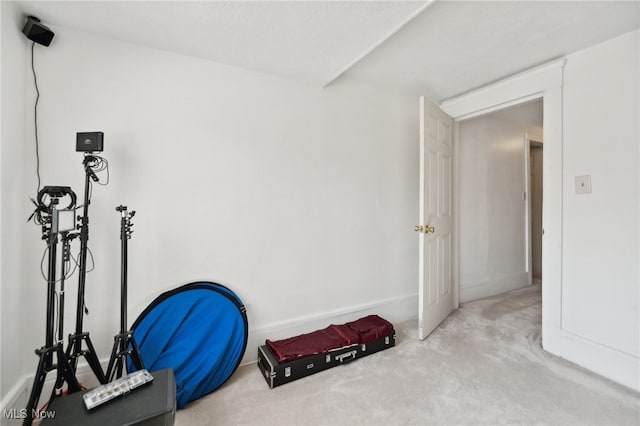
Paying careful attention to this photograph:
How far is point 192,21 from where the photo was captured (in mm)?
1586

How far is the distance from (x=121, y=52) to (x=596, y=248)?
337 cm

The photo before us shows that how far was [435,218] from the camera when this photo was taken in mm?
2623

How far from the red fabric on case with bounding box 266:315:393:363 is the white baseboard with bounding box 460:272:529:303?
145 cm

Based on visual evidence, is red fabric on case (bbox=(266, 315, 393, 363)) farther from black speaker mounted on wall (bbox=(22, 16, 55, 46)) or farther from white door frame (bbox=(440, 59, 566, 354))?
black speaker mounted on wall (bbox=(22, 16, 55, 46))

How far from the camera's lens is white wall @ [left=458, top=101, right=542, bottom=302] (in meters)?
3.30

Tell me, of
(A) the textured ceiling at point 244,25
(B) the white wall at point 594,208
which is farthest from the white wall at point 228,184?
(B) the white wall at point 594,208

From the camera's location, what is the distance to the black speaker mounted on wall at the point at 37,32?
1482mm

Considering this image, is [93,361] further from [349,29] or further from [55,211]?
[349,29]

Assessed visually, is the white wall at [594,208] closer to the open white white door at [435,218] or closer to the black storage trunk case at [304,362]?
the open white white door at [435,218]

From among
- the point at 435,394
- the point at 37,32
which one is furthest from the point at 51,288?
the point at 435,394

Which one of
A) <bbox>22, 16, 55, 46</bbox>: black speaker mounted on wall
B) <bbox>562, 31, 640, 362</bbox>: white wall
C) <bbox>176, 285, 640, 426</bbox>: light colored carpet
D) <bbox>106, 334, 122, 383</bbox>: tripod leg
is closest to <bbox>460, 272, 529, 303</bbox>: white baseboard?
<bbox>176, 285, 640, 426</bbox>: light colored carpet

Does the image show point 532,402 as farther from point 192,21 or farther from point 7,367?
point 192,21

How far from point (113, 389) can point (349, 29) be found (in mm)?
2131

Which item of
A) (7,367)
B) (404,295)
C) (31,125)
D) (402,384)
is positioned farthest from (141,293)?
(404,295)
